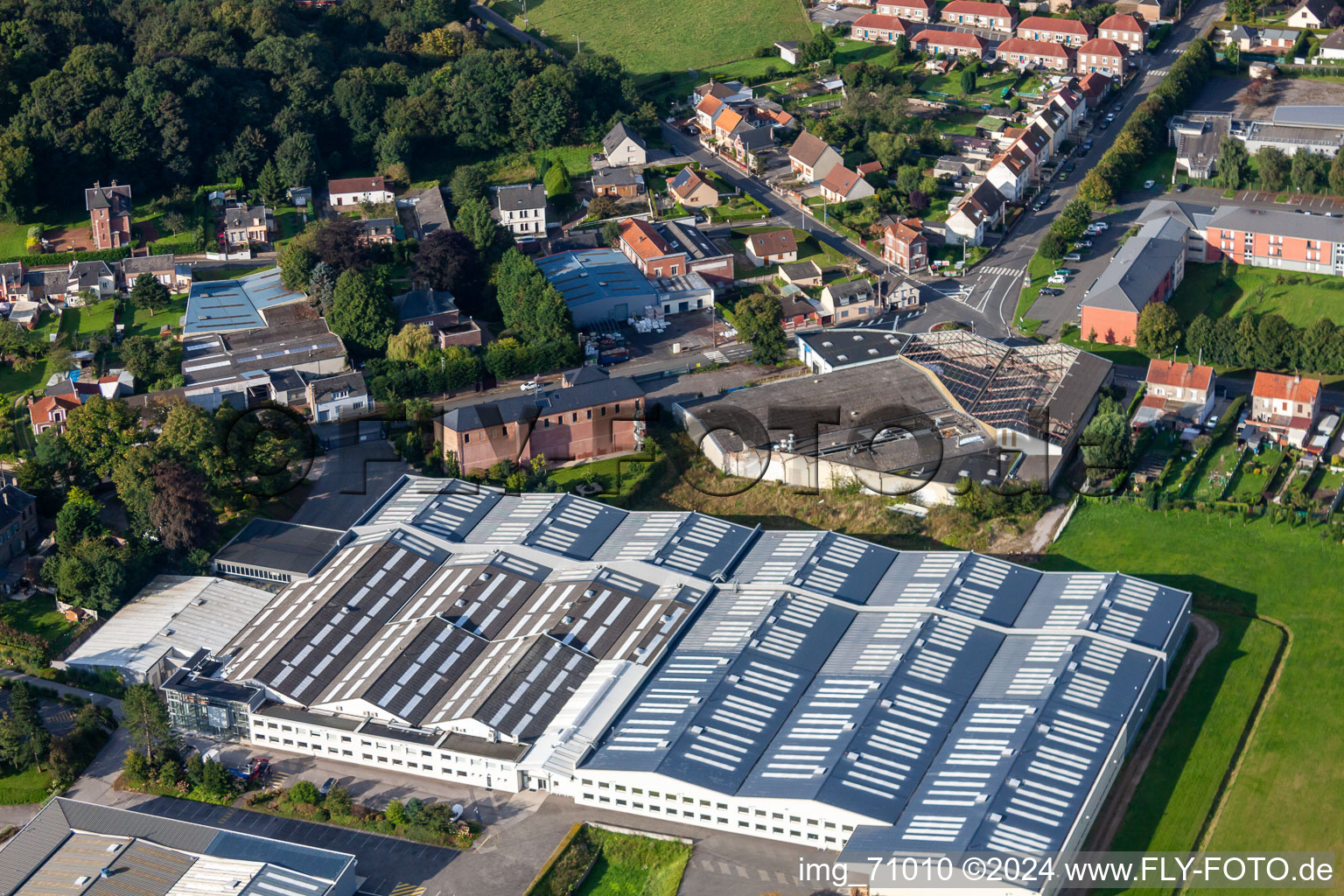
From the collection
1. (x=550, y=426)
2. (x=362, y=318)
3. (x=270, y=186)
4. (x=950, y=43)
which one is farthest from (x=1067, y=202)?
(x=270, y=186)

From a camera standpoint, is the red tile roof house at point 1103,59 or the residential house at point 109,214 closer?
the residential house at point 109,214

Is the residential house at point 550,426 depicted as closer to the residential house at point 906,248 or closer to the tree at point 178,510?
the tree at point 178,510

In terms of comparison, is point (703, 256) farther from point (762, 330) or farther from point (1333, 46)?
point (1333, 46)

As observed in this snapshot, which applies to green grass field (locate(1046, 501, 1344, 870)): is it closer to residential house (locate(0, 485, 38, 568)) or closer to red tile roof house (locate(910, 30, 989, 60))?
residential house (locate(0, 485, 38, 568))

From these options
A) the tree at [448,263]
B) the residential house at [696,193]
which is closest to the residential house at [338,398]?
the tree at [448,263]

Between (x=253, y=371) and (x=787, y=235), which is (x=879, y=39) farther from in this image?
(x=253, y=371)
